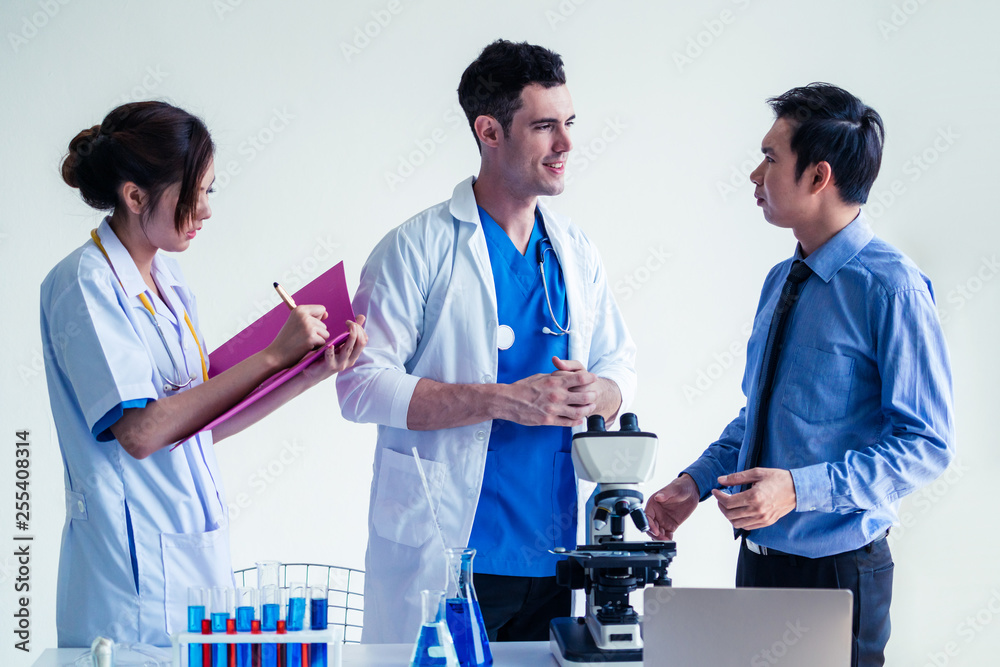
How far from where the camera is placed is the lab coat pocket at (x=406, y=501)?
75.0 inches

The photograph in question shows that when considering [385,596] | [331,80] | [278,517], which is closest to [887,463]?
[385,596]

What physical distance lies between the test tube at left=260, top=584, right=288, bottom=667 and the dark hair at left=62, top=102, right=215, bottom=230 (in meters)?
0.82

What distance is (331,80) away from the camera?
3.21m

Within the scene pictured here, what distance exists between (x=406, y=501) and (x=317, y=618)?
0.61 m

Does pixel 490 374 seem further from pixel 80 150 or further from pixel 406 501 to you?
pixel 80 150

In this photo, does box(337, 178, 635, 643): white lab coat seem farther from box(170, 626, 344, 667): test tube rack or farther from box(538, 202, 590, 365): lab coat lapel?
box(170, 626, 344, 667): test tube rack

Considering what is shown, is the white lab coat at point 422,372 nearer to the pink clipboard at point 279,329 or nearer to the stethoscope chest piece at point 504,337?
the stethoscope chest piece at point 504,337

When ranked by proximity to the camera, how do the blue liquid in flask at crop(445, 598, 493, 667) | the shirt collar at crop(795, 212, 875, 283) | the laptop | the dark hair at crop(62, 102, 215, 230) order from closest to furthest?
the laptop
the blue liquid in flask at crop(445, 598, 493, 667)
the dark hair at crop(62, 102, 215, 230)
the shirt collar at crop(795, 212, 875, 283)

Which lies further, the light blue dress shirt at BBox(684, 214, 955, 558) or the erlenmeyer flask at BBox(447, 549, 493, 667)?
the light blue dress shirt at BBox(684, 214, 955, 558)

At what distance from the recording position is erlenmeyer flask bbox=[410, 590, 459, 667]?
1299 millimetres

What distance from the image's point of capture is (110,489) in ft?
5.12

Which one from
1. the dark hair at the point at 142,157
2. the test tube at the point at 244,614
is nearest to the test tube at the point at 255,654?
the test tube at the point at 244,614

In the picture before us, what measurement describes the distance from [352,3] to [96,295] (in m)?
2.06

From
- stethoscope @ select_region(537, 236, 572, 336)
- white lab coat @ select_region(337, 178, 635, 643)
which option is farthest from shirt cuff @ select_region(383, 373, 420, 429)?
stethoscope @ select_region(537, 236, 572, 336)
